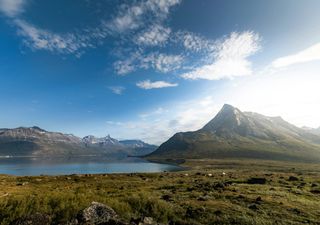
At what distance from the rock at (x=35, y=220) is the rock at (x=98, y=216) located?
241 centimetres

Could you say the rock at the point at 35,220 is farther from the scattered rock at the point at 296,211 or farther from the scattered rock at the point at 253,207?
the scattered rock at the point at 296,211

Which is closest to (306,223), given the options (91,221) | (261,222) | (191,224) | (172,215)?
(261,222)

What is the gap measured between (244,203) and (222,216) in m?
7.17

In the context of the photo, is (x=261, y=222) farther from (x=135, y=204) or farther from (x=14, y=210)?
(x=14, y=210)

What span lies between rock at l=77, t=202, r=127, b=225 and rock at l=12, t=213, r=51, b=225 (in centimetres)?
241

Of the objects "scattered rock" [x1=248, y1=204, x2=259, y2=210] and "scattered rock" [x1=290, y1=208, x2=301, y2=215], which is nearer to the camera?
"scattered rock" [x1=290, y1=208, x2=301, y2=215]

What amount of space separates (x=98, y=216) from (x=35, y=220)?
4.67m

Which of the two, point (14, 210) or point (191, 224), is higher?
point (14, 210)

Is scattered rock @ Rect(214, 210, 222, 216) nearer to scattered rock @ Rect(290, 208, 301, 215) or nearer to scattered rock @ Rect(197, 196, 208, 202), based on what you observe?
scattered rock @ Rect(197, 196, 208, 202)

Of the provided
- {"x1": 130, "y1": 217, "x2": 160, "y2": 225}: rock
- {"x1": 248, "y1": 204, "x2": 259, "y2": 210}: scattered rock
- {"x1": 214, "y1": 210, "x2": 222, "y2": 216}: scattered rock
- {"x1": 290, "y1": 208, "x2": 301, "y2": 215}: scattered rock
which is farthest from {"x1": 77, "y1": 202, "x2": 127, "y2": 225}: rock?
{"x1": 290, "y1": 208, "x2": 301, "y2": 215}: scattered rock

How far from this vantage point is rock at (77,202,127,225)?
65.9 ft

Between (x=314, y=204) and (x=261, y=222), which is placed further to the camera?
(x=314, y=204)

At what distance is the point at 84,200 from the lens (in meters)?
25.3

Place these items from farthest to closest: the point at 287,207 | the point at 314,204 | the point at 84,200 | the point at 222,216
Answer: the point at 314,204, the point at 287,207, the point at 84,200, the point at 222,216
